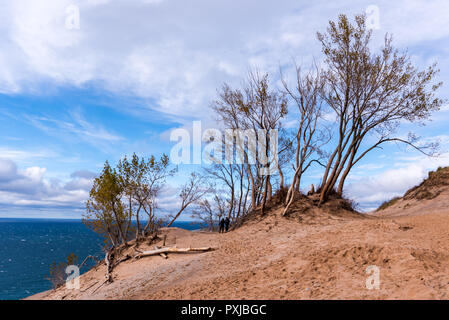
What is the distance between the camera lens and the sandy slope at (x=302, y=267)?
7082 millimetres

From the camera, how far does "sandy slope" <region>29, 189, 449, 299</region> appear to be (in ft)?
23.2

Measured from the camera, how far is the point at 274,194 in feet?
66.8

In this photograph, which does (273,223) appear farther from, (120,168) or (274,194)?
(120,168)

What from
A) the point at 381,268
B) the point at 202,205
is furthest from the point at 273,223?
the point at 381,268

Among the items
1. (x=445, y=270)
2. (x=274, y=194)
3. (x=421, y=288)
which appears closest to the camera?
(x=421, y=288)

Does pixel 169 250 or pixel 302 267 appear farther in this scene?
pixel 169 250

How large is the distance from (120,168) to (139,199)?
6.84ft

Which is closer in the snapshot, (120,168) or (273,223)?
(273,223)

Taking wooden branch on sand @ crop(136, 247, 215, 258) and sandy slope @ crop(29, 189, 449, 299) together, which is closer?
sandy slope @ crop(29, 189, 449, 299)

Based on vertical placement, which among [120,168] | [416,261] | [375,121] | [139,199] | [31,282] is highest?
[375,121]

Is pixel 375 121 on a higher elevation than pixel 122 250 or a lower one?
higher

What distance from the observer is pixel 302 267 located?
8.82 m

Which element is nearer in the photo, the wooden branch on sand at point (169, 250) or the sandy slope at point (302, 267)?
the sandy slope at point (302, 267)

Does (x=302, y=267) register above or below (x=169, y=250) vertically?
above
